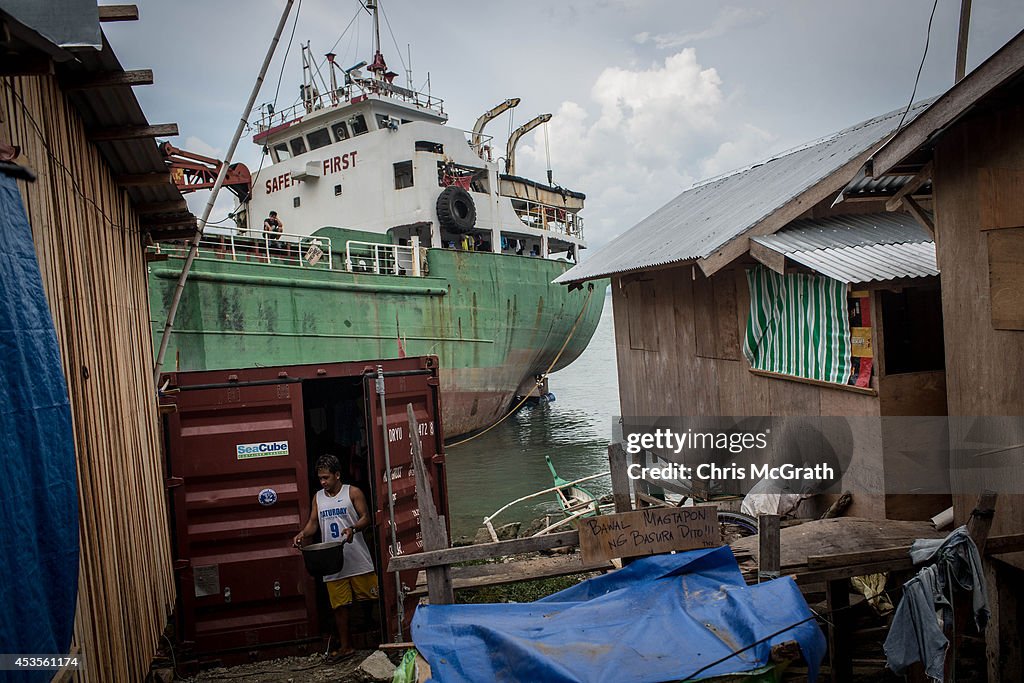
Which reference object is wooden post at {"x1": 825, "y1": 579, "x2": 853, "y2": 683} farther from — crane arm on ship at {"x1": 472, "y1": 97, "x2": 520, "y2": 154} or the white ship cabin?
crane arm on ship at {"x1": 472, "y1": 97, "x2": 520, "y2": 154}

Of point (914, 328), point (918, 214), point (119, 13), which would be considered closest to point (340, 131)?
point (914, 328)

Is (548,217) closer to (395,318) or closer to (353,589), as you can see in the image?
(395,318)

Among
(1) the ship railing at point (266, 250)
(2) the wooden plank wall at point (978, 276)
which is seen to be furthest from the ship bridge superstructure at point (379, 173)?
(2) the wooden plank wall at point (978, 276)

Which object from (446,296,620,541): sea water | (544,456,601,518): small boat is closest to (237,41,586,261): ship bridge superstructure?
(446,296,620,541): sea water

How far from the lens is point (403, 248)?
17453 mm

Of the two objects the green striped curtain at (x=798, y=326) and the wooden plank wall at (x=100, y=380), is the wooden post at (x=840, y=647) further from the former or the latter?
the wooden plank wall at (x=100, y=380)

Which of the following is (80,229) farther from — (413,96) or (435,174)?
(413,96)

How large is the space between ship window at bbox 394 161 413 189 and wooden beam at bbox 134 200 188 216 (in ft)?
43.0

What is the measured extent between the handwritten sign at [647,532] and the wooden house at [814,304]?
2.96m

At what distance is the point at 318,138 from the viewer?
69.5ft

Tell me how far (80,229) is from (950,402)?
19.5 feet

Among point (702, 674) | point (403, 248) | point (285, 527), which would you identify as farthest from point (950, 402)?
point (403, 248)

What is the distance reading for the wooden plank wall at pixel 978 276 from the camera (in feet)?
14.0

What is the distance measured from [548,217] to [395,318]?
10.8 m
